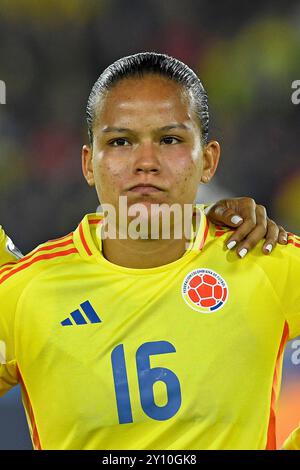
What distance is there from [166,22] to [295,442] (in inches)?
119

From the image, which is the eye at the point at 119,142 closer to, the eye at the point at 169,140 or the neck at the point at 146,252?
the eye at the point at 169,140

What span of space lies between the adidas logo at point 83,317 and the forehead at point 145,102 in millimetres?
445

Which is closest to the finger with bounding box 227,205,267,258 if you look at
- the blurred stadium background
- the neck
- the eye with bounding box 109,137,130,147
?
the neck

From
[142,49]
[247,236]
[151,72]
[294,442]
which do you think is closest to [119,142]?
[151,72]

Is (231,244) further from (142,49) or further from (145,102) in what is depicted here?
(142,49)

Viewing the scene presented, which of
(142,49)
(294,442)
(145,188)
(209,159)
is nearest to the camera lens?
(145,188)

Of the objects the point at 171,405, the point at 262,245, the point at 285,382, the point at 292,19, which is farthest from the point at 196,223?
the point at 292,19

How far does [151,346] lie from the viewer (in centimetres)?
173

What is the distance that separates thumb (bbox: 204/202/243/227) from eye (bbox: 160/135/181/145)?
277 mm

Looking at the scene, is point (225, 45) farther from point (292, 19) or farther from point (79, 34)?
point (79, 34)

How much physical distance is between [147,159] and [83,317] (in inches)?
16.1

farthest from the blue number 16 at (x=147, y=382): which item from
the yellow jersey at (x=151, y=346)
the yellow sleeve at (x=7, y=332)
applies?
the yellow sleeve at (x=7, y=332)

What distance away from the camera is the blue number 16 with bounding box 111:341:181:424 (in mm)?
1683

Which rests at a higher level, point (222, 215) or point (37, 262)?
point (222, 215)
